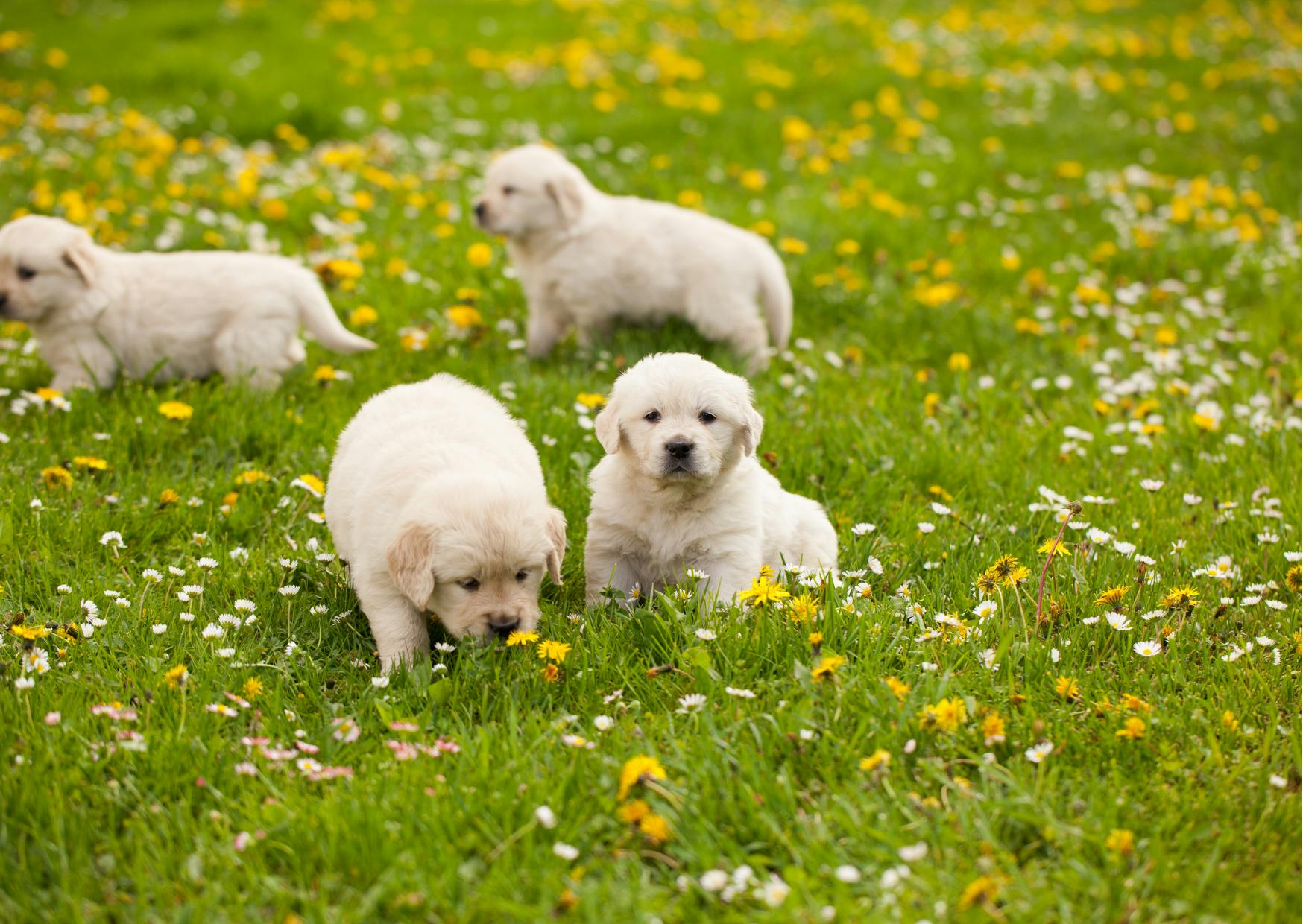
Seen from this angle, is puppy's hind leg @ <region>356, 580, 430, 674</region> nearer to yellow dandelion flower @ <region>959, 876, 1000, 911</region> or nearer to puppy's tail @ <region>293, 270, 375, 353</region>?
yellow dandelion flower @ <region>959, 876, 1000, 911</region>

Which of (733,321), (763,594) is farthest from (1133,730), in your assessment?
(733,321)

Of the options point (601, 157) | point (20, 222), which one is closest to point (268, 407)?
point (20, 222)

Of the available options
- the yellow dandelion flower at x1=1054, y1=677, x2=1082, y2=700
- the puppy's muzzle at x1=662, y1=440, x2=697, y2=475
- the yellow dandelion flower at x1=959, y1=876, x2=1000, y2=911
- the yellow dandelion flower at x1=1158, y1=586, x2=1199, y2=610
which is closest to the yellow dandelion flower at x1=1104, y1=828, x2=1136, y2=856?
the yellow dandelion flower at x1=959, y1=876, x2=1000, y2=911

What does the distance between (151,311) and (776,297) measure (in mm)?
2656

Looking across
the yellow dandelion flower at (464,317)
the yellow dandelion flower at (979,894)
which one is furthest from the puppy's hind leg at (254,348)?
the yellow dandelion flower at (979,894)

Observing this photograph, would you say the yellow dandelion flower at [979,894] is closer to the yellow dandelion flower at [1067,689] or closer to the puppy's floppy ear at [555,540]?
the yellow dandelion flower at [1067,689]

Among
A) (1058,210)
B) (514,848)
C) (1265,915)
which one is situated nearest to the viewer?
(1265,915)

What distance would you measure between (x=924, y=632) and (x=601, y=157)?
5.50 m

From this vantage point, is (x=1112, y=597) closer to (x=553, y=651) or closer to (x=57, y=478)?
(x=553, y=651)

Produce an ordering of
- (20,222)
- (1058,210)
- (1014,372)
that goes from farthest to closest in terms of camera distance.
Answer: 1. (1058,210)
2. (1014,372)
3. (20,222)

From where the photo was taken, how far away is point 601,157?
25.8 feet

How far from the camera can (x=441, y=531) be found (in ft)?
9.66

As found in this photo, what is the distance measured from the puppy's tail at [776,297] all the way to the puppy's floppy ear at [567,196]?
0.92m

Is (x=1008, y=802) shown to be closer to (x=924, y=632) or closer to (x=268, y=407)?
(x=924, y=632)
